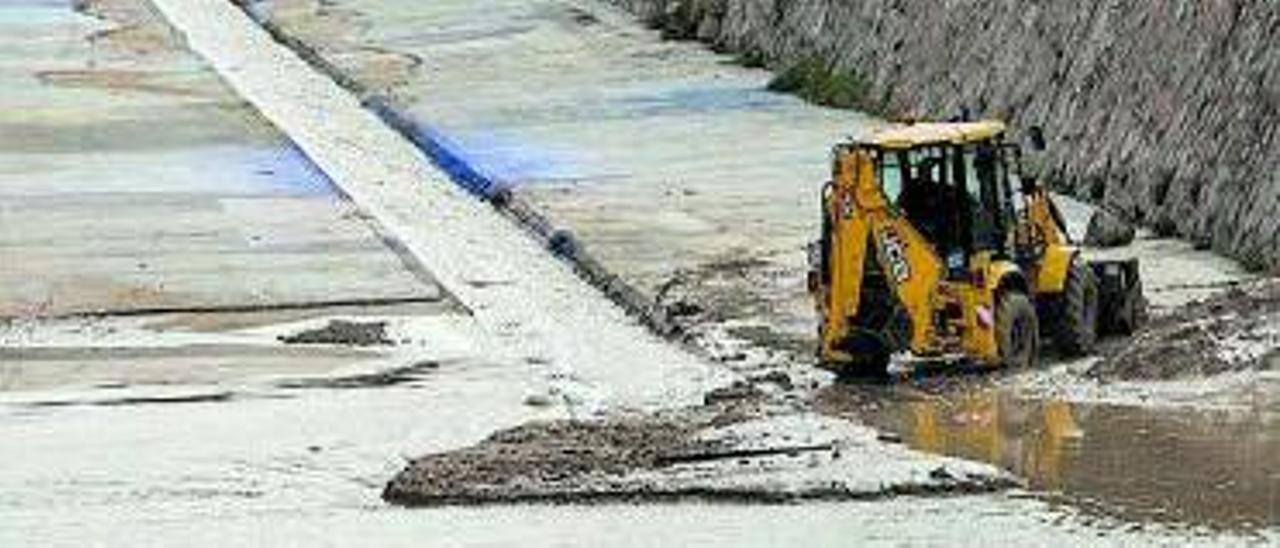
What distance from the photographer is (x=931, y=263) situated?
887 inches

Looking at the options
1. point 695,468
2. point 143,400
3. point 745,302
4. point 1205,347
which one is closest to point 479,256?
point 745,302

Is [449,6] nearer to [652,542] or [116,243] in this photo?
[116,243]

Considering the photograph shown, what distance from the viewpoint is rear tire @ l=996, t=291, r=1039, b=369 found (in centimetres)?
2261

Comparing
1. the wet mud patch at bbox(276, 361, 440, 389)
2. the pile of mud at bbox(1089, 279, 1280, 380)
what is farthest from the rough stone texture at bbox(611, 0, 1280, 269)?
the wet mud patch at bbox(276, 361, 440, 389)

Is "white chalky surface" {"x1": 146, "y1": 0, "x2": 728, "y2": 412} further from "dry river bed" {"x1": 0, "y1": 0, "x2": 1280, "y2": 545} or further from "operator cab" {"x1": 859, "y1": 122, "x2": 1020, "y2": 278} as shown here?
"operator cab" {"x1": 859, "y1": 122, "x2": 1020, "y2": 278}

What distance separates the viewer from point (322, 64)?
5225 cm

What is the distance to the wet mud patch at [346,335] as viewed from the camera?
90.7 ft

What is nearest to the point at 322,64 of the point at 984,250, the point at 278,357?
the point at 278,357

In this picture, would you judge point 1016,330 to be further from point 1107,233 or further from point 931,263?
point 1107,233

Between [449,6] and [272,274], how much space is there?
27534 mm

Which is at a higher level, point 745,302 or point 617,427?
point 617,427

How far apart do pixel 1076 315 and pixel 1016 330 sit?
882 millimetres

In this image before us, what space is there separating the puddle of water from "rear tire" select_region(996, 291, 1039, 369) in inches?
27.7

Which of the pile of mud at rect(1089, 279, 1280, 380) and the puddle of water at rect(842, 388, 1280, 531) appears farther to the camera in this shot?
the pile of mud at rect(1089, 279, 1280, 380)
